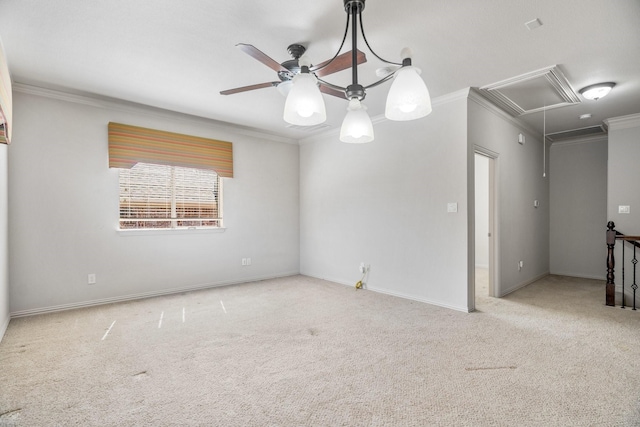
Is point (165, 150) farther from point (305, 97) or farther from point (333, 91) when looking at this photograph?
point (305, 97)

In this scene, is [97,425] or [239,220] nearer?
[97,425]

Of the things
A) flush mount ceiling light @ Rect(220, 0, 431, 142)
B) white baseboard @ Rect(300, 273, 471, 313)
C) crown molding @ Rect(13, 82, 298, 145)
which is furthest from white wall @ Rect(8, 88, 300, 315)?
flush mount ceiling light @ Rect(220, 0, 431, 142)

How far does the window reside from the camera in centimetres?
422

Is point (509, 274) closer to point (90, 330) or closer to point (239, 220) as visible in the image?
point (239, 220)

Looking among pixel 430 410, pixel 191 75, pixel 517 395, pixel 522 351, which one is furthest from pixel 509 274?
pixel 191 75

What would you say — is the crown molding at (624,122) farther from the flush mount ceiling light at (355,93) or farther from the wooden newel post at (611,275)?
the flush mount ceiling light at (355,93)

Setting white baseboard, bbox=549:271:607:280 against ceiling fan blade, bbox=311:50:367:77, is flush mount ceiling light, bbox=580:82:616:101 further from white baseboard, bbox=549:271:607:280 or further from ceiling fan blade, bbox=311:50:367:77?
white baseboard, bbox=549:271:607:280

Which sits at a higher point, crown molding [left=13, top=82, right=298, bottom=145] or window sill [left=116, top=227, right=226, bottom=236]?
crown molding [left=13, top=82, right=298, bottom=145]

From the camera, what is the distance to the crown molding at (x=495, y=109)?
144 inches

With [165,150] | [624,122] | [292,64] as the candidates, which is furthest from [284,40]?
[624,122]

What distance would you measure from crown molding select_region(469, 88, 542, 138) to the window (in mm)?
3711

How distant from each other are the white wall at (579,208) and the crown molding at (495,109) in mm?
1186

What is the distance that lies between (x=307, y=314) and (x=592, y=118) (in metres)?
4.79

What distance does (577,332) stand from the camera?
301cm
